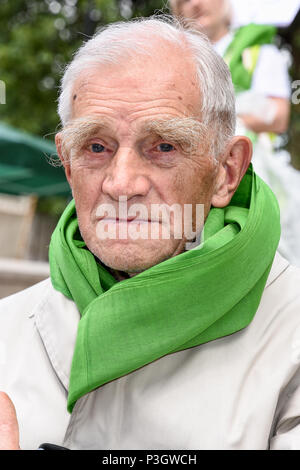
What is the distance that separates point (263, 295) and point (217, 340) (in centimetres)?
20

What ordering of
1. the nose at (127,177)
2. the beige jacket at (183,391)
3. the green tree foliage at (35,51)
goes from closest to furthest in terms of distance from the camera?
the beige jacket at (183,391) → the nose at (127,177) → the green tree foliage at (35,51)

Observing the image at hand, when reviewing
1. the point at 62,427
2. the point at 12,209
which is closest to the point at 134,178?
the point at 62,427

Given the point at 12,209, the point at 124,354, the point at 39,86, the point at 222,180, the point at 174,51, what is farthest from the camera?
the point at 39,86

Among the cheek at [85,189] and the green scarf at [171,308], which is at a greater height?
the cheek at [85,189]

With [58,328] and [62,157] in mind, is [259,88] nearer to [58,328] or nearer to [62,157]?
[62,157]

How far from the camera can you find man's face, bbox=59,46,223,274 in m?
1.92

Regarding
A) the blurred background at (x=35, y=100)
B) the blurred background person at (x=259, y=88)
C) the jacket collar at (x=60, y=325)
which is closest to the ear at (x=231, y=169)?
the jacket collar at (x=60, y=325)

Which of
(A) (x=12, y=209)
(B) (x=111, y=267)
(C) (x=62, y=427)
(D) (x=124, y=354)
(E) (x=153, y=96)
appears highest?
(E) (x=153, y=96)

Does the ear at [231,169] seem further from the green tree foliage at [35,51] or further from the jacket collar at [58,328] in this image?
the green tree foliage at [35,51]

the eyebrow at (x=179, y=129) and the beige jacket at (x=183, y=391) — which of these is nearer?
the beige jacket at (x=183, y=391)

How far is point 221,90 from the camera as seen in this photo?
6.65 ft

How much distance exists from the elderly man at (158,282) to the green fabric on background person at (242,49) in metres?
1.42

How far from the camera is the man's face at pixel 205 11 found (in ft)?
11.7

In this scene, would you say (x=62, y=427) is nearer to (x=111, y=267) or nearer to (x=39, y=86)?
(x=111, y=267)
